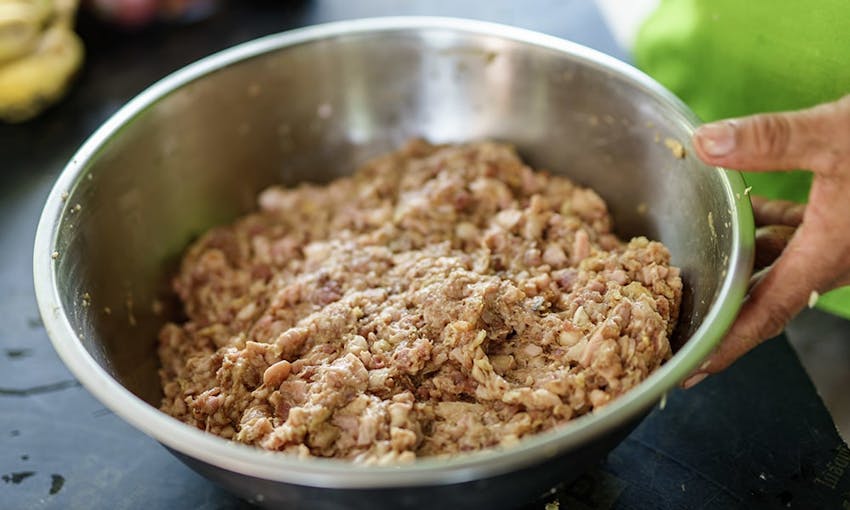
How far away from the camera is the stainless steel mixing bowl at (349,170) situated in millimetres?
1243

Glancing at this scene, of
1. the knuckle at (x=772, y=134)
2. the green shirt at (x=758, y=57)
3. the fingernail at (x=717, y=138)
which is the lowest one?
the green shirt at (x=758, y=57)

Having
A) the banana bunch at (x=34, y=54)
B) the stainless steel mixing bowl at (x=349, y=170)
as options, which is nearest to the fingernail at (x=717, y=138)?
the stainless steel mixing bowl at (x=349, y=170)

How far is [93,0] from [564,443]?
2.68 m

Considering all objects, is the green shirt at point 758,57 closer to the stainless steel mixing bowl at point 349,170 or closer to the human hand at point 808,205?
the stainless steel mixing bowl at point 349,170

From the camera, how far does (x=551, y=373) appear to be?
5.04 ft

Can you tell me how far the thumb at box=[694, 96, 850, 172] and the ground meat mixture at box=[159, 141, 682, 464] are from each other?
341 millimetres

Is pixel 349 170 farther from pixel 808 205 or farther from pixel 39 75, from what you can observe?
pixel 808 205

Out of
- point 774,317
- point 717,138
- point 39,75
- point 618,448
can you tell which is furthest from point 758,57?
point 39,75

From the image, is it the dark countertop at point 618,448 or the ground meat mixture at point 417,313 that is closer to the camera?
the ground meat mixture at point 417,313

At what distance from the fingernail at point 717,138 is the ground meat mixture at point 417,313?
12.4 inches

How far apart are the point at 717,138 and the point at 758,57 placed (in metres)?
0.74

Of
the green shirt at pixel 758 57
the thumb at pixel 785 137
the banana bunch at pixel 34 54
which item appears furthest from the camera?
the banana bunch at pixel 34 54

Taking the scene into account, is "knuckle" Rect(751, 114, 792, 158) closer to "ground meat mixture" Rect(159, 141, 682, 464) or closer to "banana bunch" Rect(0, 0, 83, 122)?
"ground meat mixture" Rect(159, 141, 682, 464)

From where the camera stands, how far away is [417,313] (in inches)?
66.4
